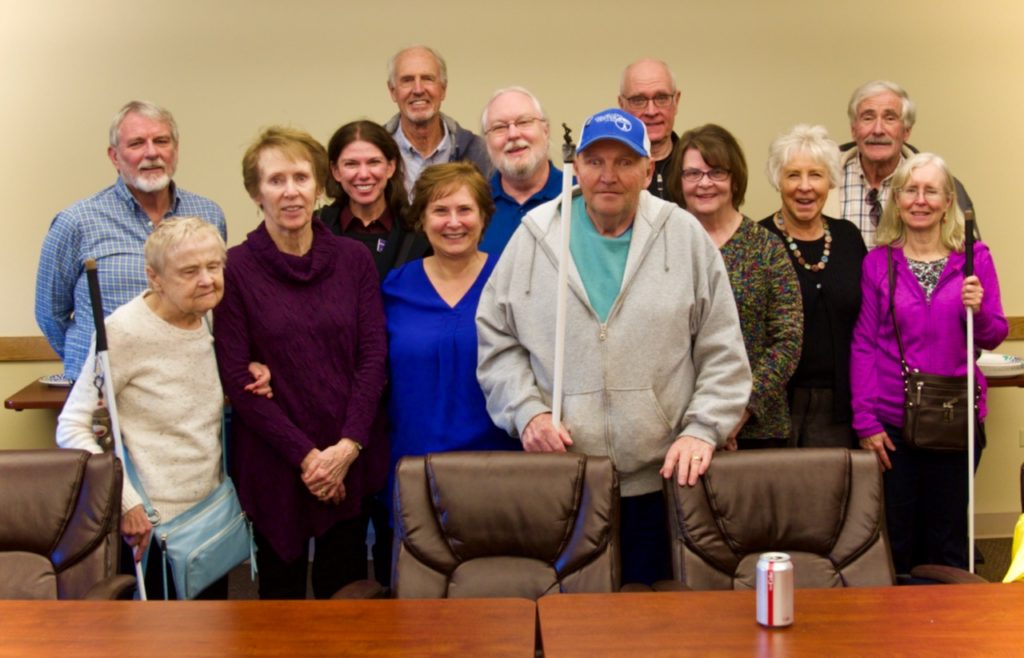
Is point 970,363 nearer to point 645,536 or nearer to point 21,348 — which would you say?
point 645,536

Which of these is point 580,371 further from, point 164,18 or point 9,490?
point 164,18

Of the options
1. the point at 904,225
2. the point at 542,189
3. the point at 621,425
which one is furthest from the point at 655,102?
the point at 621,425

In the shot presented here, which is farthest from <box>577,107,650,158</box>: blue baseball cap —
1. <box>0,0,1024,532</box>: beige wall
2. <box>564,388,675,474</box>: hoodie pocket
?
<box>0,0,1024,532</box>: beige wall

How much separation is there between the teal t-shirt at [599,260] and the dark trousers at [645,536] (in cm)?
49

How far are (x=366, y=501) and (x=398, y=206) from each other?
0.87m

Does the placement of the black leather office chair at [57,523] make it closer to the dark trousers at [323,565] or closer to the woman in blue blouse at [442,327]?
the dark trousers at [323,565]

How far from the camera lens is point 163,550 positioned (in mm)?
2963

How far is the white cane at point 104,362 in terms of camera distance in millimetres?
2654

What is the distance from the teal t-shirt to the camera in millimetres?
2945

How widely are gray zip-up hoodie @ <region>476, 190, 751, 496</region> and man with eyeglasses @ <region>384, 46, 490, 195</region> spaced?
1111 millimetres

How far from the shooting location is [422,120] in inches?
156

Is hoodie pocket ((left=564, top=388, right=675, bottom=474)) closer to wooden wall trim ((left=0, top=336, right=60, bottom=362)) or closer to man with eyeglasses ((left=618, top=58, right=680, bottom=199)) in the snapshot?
man with eyeglasses ((left=618, top=58, right=680, bottom=199))

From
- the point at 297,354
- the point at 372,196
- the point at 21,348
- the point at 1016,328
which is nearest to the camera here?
the point at 297,354

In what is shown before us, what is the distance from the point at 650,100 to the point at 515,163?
0.56 m
